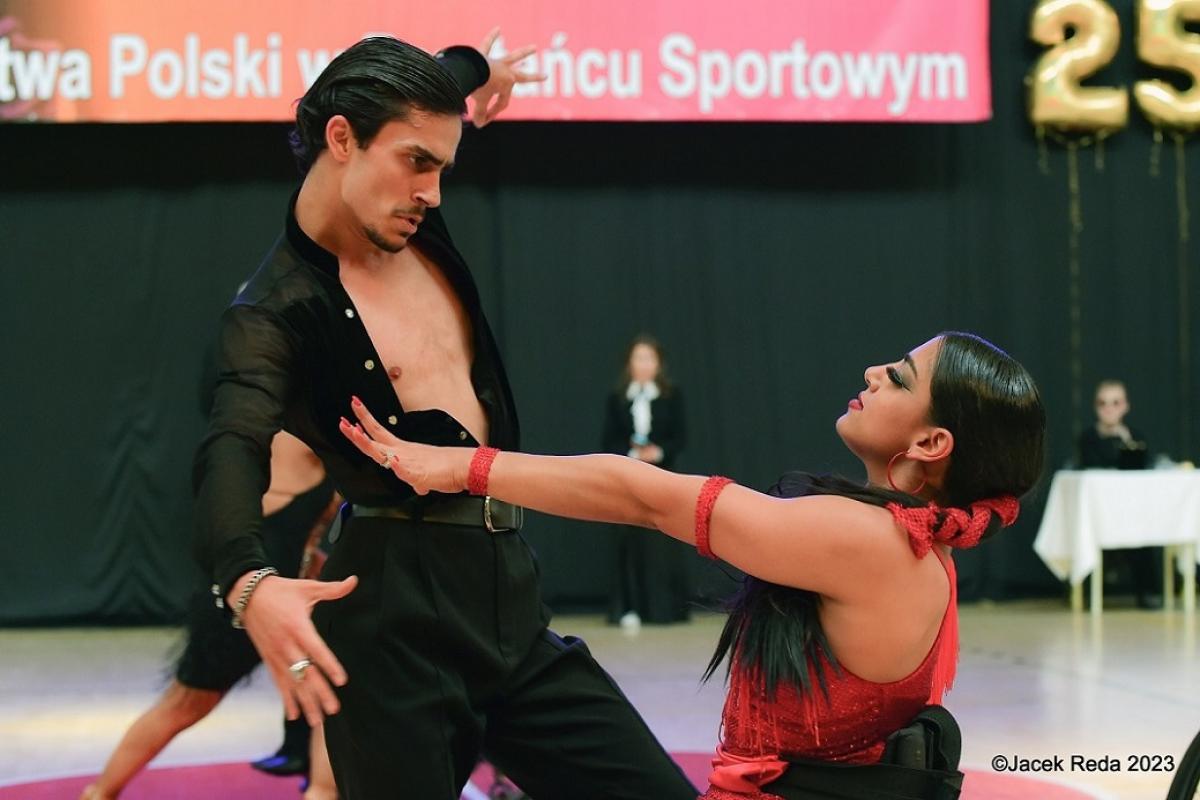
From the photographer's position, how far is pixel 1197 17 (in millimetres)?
9016

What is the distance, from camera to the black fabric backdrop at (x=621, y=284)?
8.68 metres

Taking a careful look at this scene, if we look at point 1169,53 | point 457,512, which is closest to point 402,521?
point 457,512

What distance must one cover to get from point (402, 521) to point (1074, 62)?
7585 mm

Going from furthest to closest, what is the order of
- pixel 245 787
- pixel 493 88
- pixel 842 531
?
pixel 245 787
pixel 493 88
pixel 842 531

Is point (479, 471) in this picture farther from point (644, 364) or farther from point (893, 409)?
point (644, 364)

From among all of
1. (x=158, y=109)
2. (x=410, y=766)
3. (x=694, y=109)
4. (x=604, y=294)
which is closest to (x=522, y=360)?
(x=604, y=294)

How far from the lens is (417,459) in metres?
2.09

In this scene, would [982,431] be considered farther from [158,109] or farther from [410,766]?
[158,109]

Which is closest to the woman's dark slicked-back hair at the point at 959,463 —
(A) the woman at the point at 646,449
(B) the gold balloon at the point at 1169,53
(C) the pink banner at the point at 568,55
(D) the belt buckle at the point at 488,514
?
(D) the belt buckle at the point at 488,514

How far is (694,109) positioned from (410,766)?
6416 millimetres

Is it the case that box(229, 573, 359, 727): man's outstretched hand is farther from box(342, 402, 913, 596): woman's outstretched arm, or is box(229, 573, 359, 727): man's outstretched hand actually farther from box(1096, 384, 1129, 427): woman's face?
box(1096, 384, 1129, 427): woman's face

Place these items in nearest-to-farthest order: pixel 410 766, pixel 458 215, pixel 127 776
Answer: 1. pixel 410 766
2. pixel 127 776
3. pixel 458 215

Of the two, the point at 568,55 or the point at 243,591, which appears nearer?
the point at 243,591

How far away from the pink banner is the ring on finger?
21.4 feet
